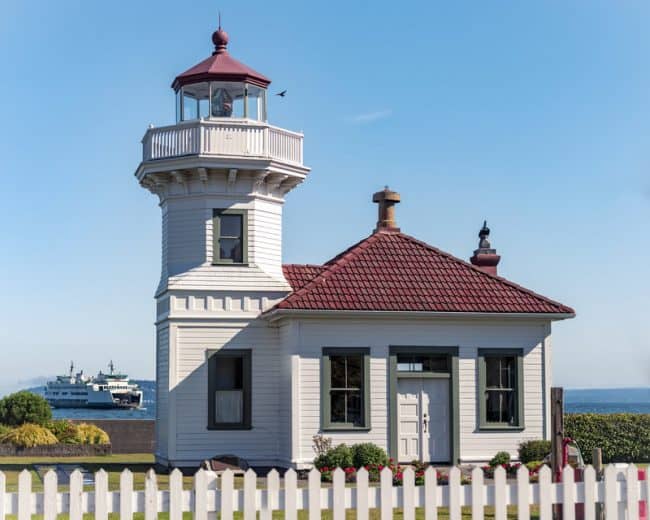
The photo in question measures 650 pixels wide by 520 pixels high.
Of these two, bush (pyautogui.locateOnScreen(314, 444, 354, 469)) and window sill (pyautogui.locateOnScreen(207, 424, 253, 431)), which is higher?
window sill (pyautogui.locateOnScreen(207, 424, 253, 431))

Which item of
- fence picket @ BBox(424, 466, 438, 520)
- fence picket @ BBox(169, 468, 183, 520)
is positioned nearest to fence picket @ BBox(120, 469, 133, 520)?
fence picket @ BBox(169, 468, 183, 520)

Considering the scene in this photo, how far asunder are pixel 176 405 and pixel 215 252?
3.46 meters

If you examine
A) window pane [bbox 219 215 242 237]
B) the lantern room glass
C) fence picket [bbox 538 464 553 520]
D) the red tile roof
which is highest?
the lantern room glass

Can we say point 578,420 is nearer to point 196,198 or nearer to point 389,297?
point 389,297

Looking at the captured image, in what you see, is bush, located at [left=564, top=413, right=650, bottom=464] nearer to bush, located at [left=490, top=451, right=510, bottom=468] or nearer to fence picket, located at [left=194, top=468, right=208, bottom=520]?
bush, located at [left=490, top=451, right=510, bottom=468]

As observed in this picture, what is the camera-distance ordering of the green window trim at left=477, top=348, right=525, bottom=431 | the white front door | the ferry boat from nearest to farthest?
the white front door, the green window trim at left=477, top=348, right=525, bottom=431, the ferry boat

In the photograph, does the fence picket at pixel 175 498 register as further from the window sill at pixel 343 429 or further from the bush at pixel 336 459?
the window sill at pixel 343 429

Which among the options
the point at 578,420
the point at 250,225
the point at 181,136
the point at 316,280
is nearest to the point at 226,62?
the point at 181,136

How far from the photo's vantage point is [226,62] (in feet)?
85.2

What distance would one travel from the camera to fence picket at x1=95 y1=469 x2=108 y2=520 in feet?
30.3

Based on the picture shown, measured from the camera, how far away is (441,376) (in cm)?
2470

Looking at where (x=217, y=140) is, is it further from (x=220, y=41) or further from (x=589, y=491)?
(x=589, y=491)

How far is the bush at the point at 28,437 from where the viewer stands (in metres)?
29.1

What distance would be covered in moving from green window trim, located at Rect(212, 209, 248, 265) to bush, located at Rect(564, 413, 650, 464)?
9.02 m
